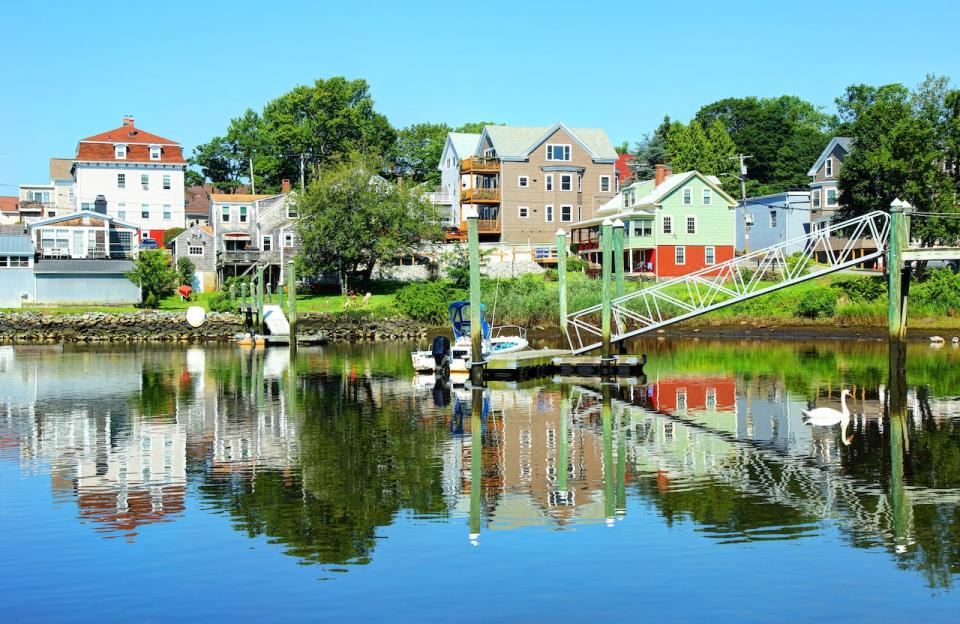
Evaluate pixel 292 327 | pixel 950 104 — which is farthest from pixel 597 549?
pixel 950 104

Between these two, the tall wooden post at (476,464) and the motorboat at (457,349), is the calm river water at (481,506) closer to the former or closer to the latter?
the tall wooden post at (476,464)

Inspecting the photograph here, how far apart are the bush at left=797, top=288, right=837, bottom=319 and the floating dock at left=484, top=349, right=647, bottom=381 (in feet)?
75.2

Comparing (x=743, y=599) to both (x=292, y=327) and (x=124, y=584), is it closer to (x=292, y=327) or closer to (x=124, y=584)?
(x=124, y=584)

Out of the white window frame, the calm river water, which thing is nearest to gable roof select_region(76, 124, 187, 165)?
the white window frame

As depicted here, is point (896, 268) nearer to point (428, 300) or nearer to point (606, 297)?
point (606, 297)

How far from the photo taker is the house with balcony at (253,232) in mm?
88375

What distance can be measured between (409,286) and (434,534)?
61.2 meters

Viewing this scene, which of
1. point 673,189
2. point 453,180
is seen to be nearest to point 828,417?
point 673,189

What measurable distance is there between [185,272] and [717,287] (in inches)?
2112

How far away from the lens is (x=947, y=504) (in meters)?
20.6

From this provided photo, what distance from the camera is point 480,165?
95.2 m

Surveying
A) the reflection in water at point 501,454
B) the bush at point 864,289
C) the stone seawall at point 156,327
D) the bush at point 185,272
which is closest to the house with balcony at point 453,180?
the bush at point 185,272

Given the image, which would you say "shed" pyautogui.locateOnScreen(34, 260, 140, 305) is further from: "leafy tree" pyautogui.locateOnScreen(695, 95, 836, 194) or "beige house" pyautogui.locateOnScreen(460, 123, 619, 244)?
"leafy tree" pyautogui.locateOnScreen(695, 95, 836, 194)

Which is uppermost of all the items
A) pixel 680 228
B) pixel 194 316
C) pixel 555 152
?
pixel 555 152
